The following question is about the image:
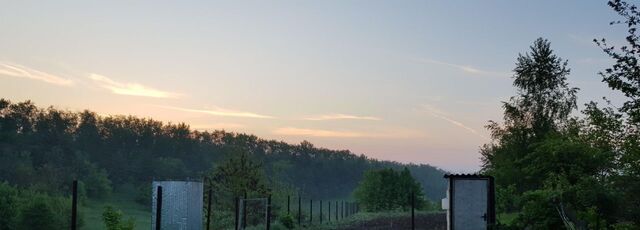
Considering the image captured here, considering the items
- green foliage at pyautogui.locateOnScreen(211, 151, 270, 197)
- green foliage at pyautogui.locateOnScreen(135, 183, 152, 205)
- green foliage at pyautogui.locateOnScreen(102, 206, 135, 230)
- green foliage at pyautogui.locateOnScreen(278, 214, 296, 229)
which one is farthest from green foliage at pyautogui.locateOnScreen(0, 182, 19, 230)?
green foliage at pyautogui.locateOnScreen(102, 206, 135, 230)

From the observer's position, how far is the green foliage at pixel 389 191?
75625mm

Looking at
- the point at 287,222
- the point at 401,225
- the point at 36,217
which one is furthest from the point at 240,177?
the point at 36,217

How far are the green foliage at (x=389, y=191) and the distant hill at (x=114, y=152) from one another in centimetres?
1688

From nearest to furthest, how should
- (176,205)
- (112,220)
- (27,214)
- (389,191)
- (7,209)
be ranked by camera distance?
(112,220) < (176,205) < (27,214) < (7,209) < (389,191)

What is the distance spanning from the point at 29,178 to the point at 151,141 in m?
37.0

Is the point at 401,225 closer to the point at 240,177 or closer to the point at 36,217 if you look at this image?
the point at 240,177

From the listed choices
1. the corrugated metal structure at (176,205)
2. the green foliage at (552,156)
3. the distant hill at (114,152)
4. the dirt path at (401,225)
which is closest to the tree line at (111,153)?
the distant hill at (114,152)

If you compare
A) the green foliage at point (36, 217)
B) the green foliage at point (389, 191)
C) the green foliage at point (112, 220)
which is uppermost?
the green foliage at point (112, 220)

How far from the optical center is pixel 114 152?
123562 mm

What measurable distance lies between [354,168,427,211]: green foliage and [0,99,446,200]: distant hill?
16.9 meters

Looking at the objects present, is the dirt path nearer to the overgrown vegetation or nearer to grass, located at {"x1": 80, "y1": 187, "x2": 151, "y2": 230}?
the overgrown vegetation

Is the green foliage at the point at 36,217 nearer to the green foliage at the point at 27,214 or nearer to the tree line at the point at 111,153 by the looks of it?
the green foliage at the point at 27,214

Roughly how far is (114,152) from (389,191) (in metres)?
66.9

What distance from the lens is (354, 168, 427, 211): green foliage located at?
248 ft
